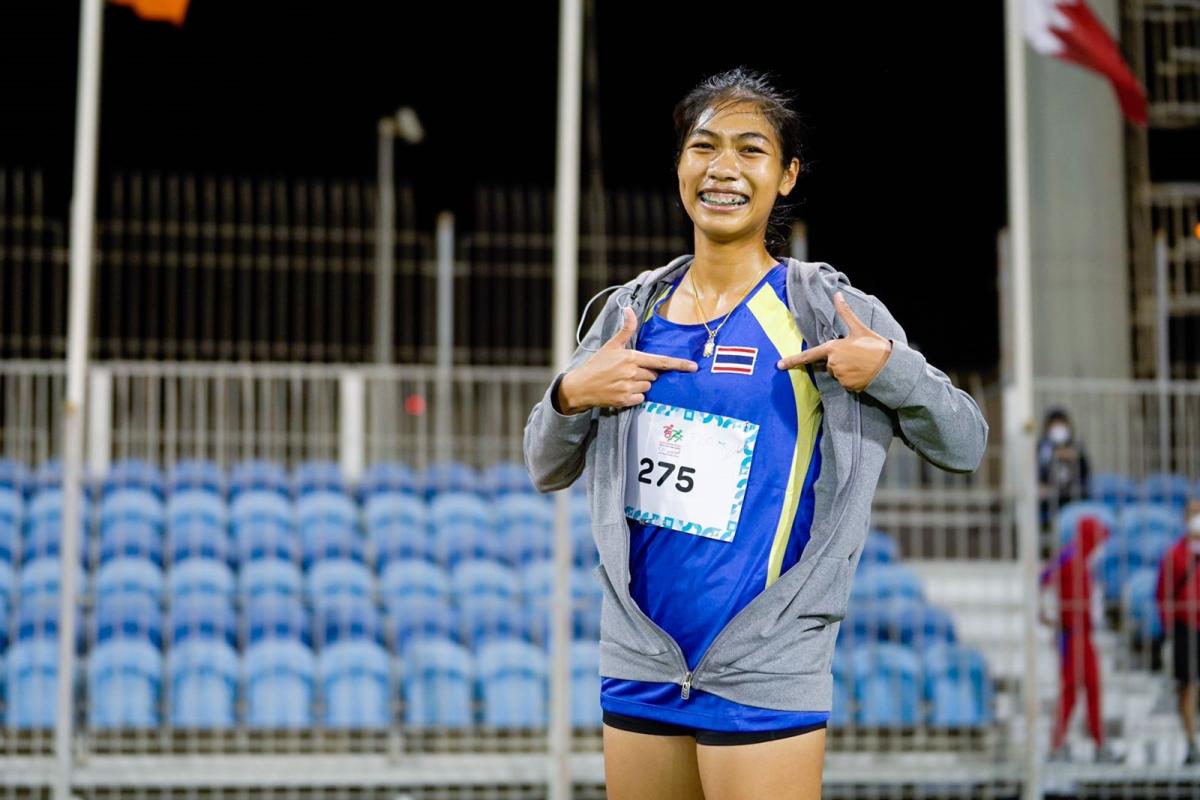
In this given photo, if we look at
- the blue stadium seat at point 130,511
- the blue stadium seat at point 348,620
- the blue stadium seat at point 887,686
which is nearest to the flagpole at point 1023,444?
the blue stadium seat at point 887,686

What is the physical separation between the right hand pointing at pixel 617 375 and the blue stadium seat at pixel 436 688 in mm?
3657

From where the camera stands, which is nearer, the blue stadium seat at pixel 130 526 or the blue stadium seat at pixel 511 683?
the blue stadium seat at pixel 511 683

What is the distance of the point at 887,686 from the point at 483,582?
5.27 ft

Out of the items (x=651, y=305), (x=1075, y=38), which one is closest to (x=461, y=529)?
(x=1075, y=38)

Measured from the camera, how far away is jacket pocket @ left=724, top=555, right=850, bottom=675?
1.94 meters

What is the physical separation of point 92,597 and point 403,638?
46.2 inches

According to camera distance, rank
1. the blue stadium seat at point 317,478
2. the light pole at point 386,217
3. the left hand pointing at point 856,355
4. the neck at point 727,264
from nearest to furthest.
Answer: the left hand pointing at point 856,355
the neck at point 727,264
the blue stadium seat at point 317,478
the light pole at point 386,217

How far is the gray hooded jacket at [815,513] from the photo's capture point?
1.94 metres

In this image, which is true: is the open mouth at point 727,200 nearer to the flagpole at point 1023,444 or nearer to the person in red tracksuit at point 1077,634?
the flagpole at point 1023,444

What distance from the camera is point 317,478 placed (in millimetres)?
6219

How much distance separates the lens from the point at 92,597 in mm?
5523

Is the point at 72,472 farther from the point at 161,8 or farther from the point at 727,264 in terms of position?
the point at 727,264

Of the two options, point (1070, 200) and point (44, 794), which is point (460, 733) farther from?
point (1070, 200)

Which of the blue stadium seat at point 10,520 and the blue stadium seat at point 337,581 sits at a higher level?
the blue stadium seat at point 10,520
